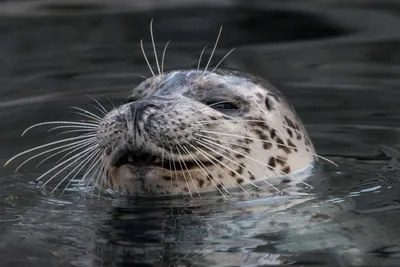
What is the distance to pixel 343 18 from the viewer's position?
1047 cm

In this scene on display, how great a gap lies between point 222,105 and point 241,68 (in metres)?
3.72

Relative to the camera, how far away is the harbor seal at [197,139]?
5113 mm

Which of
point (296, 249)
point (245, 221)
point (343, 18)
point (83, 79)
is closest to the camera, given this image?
point (296, 249)

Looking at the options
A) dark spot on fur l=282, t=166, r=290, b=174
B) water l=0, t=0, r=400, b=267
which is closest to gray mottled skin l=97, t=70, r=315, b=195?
dark spot on fur l=282, t=166, r=290, b=174

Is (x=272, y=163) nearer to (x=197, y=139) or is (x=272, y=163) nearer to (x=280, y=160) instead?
(x=280, y=160)

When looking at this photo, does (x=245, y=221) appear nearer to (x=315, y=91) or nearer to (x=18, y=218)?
(x=18, y=218)

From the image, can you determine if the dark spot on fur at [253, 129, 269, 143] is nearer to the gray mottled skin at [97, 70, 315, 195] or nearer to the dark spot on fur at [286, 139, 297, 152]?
the gray mottled skin at [97, 70, 315, 195]

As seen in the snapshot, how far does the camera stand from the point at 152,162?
203 inches

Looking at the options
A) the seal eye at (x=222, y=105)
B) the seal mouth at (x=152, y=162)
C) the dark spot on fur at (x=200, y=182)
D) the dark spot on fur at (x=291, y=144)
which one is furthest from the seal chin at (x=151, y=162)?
the dark spot on fur at (x=291, y=144)

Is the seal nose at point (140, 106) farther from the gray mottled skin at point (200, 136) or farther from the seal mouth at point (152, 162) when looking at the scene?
the seal mouth at point (152, 162)

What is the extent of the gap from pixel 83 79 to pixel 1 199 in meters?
3.65

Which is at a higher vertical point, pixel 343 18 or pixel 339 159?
pixel 343 18

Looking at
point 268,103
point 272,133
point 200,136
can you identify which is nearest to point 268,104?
point 268,103

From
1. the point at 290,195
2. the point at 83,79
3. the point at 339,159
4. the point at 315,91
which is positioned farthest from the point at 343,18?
the point at 290,195
